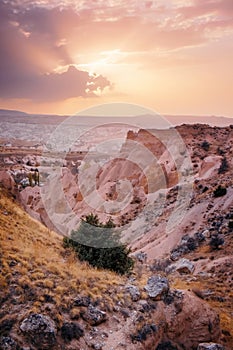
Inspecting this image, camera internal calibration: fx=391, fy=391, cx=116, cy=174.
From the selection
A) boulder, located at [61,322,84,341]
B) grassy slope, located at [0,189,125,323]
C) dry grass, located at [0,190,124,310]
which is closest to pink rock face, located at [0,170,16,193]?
dry grass, located at [0,190,124,310]

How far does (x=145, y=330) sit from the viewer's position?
44.4 feet

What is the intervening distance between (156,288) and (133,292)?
965mm

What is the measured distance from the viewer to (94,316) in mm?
13242

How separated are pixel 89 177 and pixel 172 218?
30912mm

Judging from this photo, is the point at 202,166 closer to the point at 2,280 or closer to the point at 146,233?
the point at 146,233

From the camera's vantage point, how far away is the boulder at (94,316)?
1315 centimetres

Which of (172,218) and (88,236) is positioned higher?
(88,236)

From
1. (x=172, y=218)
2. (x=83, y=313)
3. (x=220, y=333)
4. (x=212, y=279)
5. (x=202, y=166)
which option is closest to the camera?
(x=83, y=313)

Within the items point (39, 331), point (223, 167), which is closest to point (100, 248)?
point (39, 331)

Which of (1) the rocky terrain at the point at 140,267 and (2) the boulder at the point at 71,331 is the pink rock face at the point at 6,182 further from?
(2) the boulder at the point at 71,331

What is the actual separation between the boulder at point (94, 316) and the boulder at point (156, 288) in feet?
8.01

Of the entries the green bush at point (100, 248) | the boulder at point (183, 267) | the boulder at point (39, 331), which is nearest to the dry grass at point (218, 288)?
the boulder at point (183, 267)

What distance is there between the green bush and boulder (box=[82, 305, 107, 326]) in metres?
4.54

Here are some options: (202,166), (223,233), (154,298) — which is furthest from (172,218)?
(154,298)
